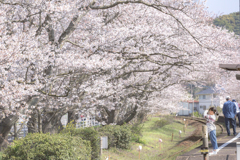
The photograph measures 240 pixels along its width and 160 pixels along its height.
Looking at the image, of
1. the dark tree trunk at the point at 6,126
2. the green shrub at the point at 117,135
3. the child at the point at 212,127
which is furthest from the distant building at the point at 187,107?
the dark tree trunk at the point at 6,126

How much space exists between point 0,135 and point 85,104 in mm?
3417

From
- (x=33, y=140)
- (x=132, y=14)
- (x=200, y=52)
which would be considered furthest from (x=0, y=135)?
(x=200, y=52)

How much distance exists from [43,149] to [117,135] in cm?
600

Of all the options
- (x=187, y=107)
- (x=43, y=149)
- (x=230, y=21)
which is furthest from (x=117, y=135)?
(x=230, y=21)

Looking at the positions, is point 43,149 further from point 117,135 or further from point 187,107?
point 187,107

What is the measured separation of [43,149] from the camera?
20.9ft

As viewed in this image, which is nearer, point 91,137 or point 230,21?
point 91,137

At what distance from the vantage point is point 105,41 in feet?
30.7

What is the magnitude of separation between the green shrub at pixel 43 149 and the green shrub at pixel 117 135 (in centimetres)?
474

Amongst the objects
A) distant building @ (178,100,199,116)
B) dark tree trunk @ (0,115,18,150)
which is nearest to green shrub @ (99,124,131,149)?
dark tree trunk @ (0,115,18,150)

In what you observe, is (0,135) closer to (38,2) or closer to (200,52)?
(38,2)

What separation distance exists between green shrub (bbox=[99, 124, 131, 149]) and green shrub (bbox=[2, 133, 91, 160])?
4738 mm

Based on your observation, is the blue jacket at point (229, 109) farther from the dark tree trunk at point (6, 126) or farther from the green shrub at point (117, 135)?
the dark tree trunk at point (6, 126)

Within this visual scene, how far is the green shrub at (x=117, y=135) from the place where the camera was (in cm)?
1157
